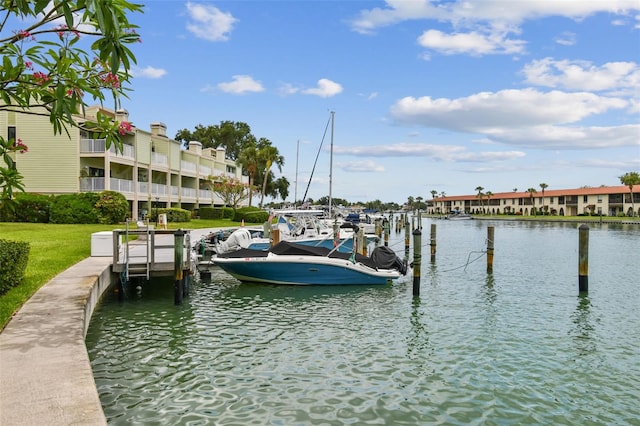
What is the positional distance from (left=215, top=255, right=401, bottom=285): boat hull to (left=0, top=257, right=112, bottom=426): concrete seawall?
7755 millimetres

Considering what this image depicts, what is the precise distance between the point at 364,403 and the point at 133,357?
17.1 ft

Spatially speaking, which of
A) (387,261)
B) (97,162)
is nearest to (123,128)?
(387,261)

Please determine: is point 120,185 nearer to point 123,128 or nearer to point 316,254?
point 316,254

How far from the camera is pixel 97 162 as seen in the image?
4481 centimetres

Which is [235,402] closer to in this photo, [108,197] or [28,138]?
[108,197]

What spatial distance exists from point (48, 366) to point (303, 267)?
42.6 feet

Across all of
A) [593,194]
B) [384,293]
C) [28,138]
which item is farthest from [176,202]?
[593,194]

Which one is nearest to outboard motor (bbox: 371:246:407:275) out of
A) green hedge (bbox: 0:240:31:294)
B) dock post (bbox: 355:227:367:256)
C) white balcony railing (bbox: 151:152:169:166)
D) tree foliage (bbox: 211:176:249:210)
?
dock post (bbox: 355:227:367:256)

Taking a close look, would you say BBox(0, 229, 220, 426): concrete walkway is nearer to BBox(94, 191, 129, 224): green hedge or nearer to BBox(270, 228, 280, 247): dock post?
BBox(270, 228, 280, 247): dock post

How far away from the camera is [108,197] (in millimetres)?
39031

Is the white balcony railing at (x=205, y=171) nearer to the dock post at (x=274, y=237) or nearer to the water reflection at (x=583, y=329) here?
the dock post at (x=274, y=237)

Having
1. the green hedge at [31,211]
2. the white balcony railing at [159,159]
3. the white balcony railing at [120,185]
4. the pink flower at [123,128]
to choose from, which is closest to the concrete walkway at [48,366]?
the pink flower at [123,128]

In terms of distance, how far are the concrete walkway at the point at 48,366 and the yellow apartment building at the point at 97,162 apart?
25679 mm

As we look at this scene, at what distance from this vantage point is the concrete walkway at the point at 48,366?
592 centimetres
